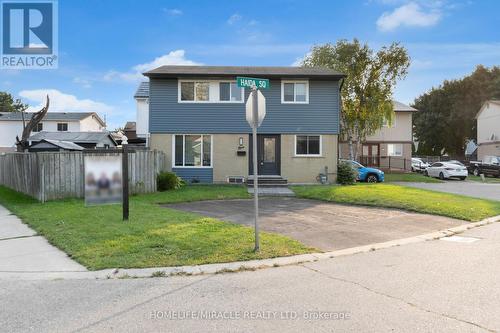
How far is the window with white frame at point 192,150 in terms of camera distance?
2109 centimetres

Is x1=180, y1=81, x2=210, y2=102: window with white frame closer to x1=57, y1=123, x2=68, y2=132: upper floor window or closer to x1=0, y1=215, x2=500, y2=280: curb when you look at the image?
x1=0, y1=215, x2=500, y2=280: curb

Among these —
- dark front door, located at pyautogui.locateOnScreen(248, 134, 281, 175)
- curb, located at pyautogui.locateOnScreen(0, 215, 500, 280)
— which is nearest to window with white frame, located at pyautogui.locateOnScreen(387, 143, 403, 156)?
dark front door, located at pyautogui.locateOnScreen(248, 134, 281, 175)

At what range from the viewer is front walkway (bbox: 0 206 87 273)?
6531 millimetres

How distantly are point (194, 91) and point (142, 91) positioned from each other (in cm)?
924

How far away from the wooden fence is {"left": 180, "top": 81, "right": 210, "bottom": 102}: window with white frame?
160 inches

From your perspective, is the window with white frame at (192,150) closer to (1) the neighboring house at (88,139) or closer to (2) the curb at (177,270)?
(2) the curb at (177,270)

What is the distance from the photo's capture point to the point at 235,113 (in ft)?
68.7

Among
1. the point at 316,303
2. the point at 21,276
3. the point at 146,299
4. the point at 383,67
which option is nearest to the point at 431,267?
the point at 316,303

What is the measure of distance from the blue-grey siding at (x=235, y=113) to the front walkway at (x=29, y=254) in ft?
38.8

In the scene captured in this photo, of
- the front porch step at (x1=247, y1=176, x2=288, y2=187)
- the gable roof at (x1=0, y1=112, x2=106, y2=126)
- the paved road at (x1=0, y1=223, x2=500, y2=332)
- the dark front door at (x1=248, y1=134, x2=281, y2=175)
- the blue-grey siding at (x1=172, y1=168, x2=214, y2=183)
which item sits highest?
the gable roof at (x1=0, y1=112, x2=106, y2=126)

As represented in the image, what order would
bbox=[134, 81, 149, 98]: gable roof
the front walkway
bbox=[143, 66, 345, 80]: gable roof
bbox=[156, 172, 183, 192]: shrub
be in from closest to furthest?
the front walkway → bbox=[156, 172, 183, 192]: shrub → bbox=[143, 66, 345, 80]: gable roof → bbox=[134, 81, 149, 98]: gable roof

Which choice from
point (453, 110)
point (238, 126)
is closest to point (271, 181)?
point (238, 126)

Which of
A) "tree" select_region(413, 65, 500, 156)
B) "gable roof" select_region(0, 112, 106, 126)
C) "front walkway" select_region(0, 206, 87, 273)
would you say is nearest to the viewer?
"front walkway" select_region(0, 206, 87, 273)

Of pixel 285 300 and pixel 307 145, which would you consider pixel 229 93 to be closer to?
pixel 307 145
